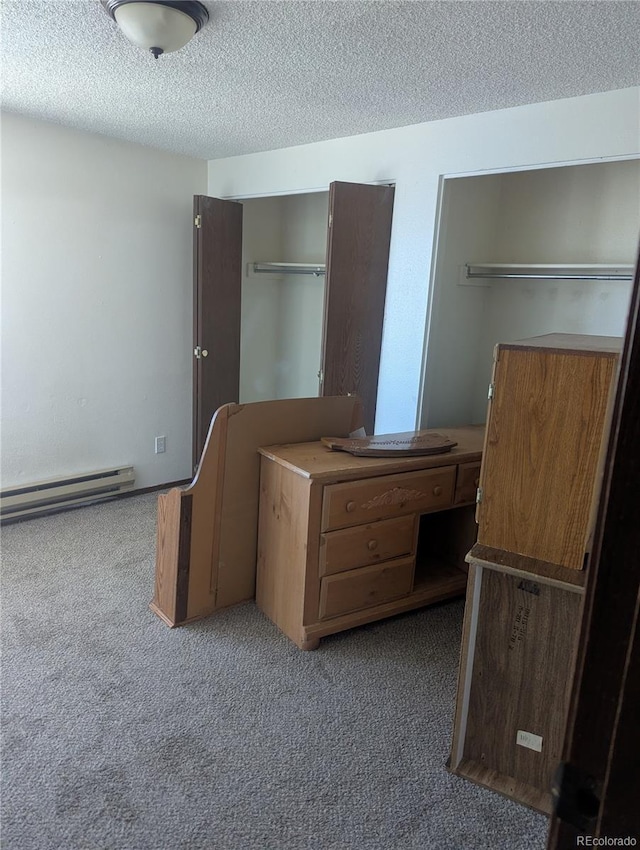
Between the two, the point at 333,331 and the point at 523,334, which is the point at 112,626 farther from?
the point at 523,334

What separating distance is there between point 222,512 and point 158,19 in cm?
185

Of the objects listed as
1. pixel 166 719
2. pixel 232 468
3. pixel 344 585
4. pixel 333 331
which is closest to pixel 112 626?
pixel 166 719

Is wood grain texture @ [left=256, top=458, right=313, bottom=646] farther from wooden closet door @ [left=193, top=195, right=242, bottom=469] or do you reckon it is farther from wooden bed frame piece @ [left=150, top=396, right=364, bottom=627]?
wooden closet door @ [left=193, top=195, right=242, bottom=469]

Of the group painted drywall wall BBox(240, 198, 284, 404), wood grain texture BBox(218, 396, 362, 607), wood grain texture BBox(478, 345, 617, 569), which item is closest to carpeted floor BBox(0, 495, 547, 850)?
wood grain texture BBox(218, 396, 362, 607)

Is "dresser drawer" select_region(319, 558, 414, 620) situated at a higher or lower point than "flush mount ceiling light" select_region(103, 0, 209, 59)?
lower

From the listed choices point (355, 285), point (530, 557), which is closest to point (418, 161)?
point (355, 285)

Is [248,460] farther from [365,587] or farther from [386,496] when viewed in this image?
[365,587]

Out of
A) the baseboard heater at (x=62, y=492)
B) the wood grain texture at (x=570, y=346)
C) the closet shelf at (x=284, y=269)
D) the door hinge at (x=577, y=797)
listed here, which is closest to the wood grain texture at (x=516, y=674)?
the wood grain texture at (x=570, y=346)

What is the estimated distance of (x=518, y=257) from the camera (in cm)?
358

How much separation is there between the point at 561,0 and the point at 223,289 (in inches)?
111

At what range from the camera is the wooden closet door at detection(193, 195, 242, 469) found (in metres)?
4.00

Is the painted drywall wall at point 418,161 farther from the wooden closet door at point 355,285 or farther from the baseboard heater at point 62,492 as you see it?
the baseboard heater at point 62,492

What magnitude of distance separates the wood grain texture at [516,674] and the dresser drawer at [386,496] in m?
0.73

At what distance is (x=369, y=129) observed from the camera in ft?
10.8
